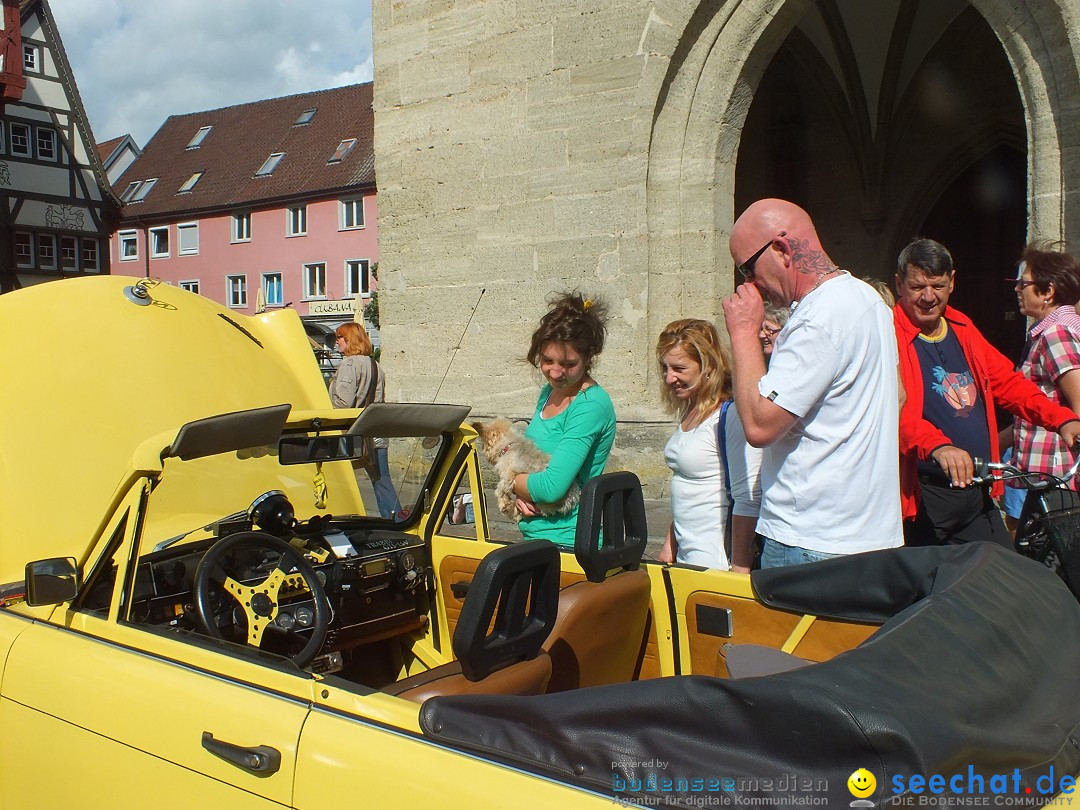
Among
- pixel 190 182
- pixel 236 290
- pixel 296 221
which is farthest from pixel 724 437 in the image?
pixel 190 182

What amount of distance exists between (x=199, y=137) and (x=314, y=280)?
13.1 meters

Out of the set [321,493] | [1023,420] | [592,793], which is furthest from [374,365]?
[592,793]

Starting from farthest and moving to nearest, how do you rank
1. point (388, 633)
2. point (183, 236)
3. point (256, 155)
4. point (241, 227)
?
point (183, 236) < point (256, 155) < point (241, 227) < point (388, 633)

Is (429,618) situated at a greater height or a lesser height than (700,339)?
lesser

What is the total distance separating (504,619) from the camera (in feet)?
6.44

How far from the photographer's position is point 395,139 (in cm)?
899

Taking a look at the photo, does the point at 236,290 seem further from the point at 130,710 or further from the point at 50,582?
the point at 130,710

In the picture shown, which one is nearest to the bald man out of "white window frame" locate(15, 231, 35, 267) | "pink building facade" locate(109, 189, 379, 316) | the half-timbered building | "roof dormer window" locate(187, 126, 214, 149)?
the half-timbered building

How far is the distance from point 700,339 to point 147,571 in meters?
2.07

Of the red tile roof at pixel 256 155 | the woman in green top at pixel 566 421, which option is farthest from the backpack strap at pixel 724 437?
the red tile roof at pixel 256 155

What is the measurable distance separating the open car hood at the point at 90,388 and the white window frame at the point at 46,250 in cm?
3329

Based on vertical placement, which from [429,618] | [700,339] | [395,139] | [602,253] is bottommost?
[429,618]

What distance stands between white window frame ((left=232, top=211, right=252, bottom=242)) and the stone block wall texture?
122 ft

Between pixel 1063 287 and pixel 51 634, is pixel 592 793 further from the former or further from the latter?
pixel 1063 287
